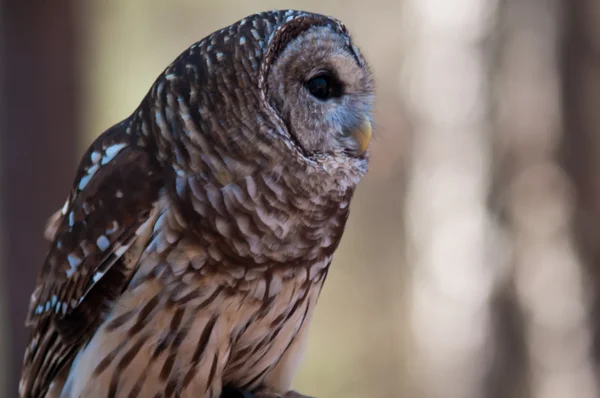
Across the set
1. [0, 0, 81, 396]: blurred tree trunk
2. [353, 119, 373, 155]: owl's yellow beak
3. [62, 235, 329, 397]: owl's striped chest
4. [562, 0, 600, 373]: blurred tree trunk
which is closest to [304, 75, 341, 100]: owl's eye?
[353, 119, 373, 155]: owl's yellow beak

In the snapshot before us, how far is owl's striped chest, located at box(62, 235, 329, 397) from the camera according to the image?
180 centimetres

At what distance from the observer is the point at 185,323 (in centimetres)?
184

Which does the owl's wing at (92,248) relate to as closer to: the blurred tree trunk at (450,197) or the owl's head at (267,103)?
the owl's head at (267,103)

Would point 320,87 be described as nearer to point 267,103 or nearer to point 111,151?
point 267,103

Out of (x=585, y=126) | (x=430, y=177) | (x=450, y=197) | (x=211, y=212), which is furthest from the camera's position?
(x=430, y=177)

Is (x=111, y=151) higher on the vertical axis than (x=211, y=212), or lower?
higher

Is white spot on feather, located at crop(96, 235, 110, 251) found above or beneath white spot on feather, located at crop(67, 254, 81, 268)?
above

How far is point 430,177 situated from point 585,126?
194 centimetres

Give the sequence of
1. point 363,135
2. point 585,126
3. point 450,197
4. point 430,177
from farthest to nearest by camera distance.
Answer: point 430,177 → point 450,197 → point 585,126 → point 363,135

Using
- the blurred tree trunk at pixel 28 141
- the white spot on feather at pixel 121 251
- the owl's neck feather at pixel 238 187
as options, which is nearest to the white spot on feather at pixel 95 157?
the owl's neck feather at pixel 238 187

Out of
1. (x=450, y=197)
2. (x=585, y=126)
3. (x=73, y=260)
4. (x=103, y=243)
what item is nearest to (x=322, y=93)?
(x=103, y=243)

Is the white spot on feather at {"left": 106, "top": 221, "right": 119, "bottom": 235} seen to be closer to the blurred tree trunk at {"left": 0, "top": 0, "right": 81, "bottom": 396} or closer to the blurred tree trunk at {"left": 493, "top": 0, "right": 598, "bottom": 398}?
the blurred tree trunk at {"left": 0, "top": 0, "right": 81, "bottom": 396}

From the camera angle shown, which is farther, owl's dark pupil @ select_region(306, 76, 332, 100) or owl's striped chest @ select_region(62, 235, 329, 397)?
owl's dark pupil @ select_region(306, 76, 332, 100)

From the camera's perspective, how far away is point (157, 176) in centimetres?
180
